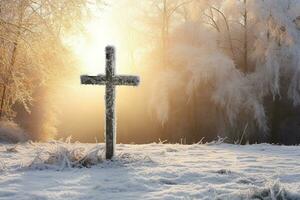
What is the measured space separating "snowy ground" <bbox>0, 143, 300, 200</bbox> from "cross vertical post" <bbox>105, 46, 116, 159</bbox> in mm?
165

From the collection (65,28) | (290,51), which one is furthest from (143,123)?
(65,28)

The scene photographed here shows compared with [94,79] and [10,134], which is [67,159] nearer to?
[94,79]

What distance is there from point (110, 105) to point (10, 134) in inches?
279

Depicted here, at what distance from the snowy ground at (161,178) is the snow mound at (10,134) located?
17.9 ft

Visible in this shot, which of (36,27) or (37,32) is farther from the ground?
(36,27)

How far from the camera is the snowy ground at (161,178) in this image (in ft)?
16.0

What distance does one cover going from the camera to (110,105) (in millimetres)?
7430

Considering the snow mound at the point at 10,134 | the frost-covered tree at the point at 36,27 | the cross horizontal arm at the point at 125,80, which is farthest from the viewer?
the snow mound at the point at 10,134

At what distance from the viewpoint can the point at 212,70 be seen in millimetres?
19188

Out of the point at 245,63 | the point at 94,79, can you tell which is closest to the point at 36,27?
the point at 94,79

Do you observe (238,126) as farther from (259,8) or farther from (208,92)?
(259,8)

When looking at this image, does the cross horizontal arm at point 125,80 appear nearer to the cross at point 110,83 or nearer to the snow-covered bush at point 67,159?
the cross at point 110,83

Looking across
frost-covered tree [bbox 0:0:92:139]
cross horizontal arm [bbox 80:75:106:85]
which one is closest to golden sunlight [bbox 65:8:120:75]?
frost-covered tree [bbox 0:0:92:139]

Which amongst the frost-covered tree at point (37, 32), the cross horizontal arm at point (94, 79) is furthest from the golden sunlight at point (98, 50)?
the cross horizontal arm at point (94, 79)
